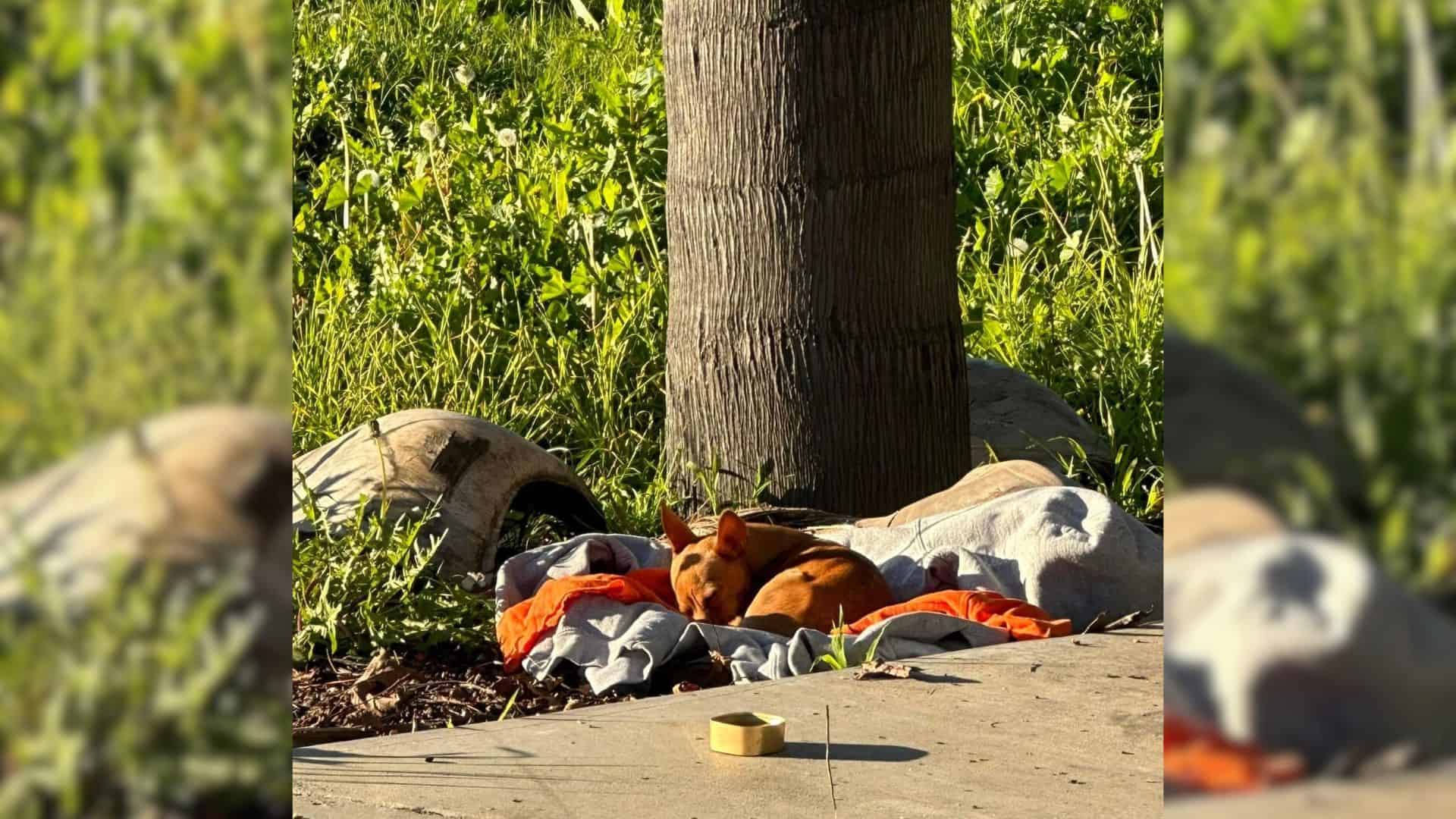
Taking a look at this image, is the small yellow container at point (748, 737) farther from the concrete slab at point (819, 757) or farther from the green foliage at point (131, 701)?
the green foliage at point (131, 701)

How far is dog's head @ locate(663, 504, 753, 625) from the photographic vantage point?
5.29 meters

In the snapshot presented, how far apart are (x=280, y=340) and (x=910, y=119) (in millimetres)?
5622

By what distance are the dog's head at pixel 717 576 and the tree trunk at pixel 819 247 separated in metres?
1.36

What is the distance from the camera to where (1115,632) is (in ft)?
16.5

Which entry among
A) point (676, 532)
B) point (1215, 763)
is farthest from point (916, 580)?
point (1215, 763)

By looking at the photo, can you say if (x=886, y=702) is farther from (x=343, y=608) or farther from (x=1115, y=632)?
(x=343, y=608)

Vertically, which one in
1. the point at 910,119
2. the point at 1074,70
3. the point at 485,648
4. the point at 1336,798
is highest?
the point at 1074,70

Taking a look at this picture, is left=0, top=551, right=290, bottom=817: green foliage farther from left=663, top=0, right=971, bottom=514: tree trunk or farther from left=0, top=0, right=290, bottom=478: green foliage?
left=663, top=0, right=971, bottom=514: tree trunk

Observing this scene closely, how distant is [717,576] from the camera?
5277mm

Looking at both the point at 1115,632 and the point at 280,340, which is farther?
the point at 1115,632

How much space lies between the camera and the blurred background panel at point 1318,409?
1116mm

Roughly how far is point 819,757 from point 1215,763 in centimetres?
256

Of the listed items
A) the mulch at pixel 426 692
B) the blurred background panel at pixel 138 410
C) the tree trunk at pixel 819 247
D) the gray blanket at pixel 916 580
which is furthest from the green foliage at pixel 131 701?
the tree trunk at pixel 819 247

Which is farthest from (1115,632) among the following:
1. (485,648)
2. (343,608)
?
(343,608)
